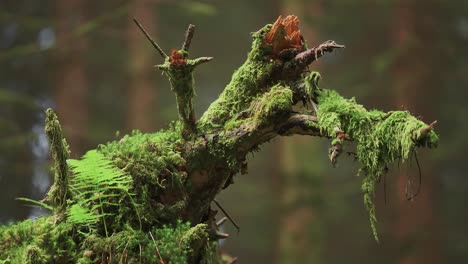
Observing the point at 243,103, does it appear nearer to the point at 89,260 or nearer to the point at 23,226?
the point at 89,260

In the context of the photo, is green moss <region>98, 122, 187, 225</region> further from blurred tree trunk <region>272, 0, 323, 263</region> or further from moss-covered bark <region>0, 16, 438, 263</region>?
blurred tree trunk <region>272, 0, 323, 263</region>

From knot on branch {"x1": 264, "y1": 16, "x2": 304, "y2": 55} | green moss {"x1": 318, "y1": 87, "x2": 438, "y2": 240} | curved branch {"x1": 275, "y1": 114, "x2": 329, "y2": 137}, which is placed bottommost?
green moss {"x1": 318, "y1": 87, "x2": 438, "y2": 240}

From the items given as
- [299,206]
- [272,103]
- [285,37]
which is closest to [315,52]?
[285,37]

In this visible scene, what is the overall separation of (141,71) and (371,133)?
8.15m

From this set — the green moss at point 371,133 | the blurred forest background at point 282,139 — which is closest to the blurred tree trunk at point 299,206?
the blurred forest background at point 282,139

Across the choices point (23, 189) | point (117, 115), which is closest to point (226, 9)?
point (117, 115)

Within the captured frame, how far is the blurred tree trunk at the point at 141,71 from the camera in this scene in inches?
416

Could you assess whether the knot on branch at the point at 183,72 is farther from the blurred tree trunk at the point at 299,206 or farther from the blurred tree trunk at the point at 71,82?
the blurred tree trunk at the point at 71,82

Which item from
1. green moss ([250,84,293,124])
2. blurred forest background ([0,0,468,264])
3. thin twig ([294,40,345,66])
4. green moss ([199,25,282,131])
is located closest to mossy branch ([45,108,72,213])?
green moss ([199,25,282,131])

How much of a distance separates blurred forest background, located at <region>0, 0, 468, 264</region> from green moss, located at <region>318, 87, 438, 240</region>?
108 inches

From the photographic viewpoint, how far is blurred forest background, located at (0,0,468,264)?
9.41 meters

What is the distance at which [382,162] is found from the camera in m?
3.05

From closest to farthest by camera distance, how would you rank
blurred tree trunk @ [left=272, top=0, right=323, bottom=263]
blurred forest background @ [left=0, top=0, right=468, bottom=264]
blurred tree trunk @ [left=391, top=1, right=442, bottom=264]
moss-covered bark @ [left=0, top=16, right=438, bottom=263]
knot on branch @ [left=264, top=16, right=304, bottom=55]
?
moss-covered bark @ [left=0, top=16, right=438, bottom=263], knot on branch @ [left=264, top=16, right=304, bottom=55], blurred tree trunk @ [left=272, top=0, right=323, bottom=263], blurred forest background @ [left=0, top=0, right=468, bottom=264], blurred tree trunk @ [left=391, top=1, right=442, bottom=264]

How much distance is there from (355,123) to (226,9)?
537 inches
